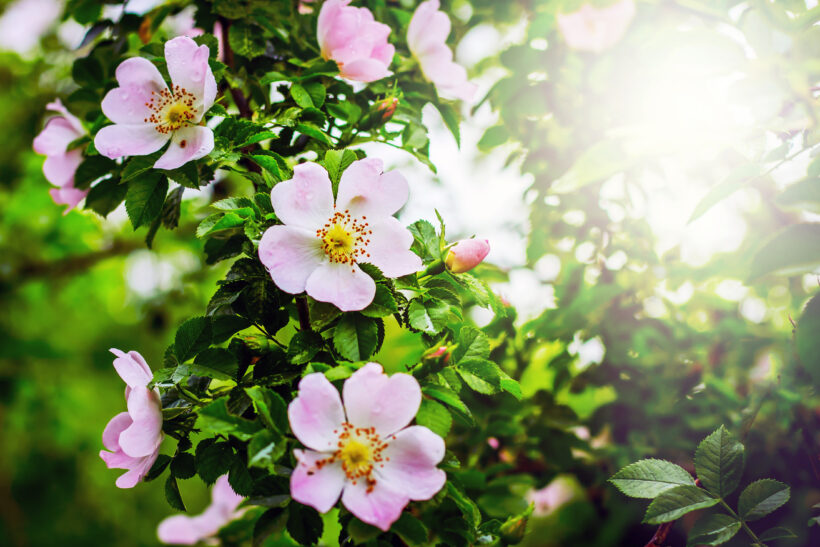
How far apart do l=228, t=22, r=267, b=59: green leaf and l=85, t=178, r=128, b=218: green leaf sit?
11.0 inches

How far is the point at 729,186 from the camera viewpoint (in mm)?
669

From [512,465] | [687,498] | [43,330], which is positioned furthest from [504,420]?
[43,330]

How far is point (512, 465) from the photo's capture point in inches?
51.2

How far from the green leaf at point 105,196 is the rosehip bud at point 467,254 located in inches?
21.6

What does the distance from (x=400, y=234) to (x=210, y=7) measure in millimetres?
621

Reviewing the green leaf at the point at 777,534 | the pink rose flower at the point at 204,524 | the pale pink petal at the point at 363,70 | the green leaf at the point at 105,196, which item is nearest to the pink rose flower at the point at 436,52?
the pale pink petal at the point at 363,70

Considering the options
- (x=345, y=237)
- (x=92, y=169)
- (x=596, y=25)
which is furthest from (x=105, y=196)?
(x=596, y=25)

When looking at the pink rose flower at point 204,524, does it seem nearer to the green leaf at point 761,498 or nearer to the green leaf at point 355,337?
the green leaf at point 355,337

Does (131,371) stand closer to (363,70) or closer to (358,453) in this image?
(358,453)

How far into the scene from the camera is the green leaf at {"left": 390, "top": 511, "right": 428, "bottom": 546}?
0.54 metres

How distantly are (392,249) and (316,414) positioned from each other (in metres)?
0.21

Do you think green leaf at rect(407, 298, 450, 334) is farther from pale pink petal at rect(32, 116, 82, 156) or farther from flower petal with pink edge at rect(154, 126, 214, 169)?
pale pink petal at rect(32, 116, 82, 156)

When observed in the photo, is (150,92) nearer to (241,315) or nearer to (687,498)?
(241,315)

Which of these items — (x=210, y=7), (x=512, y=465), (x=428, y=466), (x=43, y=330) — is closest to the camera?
(x=428, y=466)
